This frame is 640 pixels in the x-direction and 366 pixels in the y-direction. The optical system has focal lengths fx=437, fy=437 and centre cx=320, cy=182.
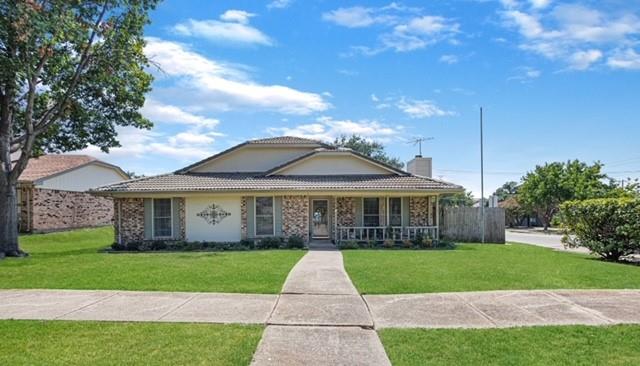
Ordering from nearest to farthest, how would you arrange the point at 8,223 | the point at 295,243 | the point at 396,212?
the point at 8,223 < the point at 295,243 < the point at 396,212

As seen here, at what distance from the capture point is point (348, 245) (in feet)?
57.0

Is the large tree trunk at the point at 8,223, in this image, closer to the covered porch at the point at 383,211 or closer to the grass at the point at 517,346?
the covered porch at the point at 383,211

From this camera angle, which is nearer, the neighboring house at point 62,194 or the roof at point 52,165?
the neighboring house at point 62,194

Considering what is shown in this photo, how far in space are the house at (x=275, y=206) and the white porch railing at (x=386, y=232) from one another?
0.14ft

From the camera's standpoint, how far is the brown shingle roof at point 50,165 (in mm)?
24831

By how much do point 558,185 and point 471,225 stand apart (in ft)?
87.4

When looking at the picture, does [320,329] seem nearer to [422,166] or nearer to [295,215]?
[295,215]

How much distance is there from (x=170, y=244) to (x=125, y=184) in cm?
341

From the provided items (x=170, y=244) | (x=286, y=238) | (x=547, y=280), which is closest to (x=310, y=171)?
(x=286, y=238)

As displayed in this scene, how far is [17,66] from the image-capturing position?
44.2 ft

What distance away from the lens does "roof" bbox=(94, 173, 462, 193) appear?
17.8 metres

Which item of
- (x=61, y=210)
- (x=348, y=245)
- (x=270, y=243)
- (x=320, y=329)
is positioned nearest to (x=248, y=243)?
(x=270, y=243)

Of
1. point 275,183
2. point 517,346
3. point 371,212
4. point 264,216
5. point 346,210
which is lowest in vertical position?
point 517,346

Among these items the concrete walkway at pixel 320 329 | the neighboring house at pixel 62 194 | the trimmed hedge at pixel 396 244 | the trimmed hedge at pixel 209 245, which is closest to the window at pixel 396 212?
the trimmed hedge at pixel 396 244
